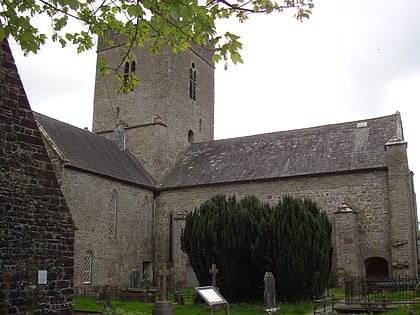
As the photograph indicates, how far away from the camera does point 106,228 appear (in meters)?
24.9

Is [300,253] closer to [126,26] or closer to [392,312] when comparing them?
[392,312]

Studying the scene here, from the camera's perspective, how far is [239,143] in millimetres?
30172

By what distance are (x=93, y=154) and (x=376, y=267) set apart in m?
15.3

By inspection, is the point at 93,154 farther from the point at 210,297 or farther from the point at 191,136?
the point at 210,297

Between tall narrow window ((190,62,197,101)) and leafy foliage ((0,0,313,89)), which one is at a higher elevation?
tall narrow window ((190,62,197,101))

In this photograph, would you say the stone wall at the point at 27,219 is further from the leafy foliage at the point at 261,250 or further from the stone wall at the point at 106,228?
the stone wall at the point at 106,228

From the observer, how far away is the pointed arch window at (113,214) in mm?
25469

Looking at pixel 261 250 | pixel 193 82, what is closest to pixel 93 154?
pixel 193 82

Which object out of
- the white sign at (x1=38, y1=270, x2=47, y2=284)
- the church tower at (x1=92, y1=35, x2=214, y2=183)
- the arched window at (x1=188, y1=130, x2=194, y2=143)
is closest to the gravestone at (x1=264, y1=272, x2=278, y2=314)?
the white sign at (x1=38, y1=270, x2=47, y2=284)

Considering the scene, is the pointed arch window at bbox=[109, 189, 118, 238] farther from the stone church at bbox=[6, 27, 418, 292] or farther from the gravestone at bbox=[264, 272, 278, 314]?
the gravestone at bbox=[264, 272, 278, 314]

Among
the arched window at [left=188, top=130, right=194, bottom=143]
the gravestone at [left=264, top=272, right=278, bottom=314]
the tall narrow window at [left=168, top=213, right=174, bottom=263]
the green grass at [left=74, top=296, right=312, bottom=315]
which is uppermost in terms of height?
the arched window at [left=188, top=130, right=194, bottom=143]

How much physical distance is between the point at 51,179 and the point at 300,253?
9.53 m

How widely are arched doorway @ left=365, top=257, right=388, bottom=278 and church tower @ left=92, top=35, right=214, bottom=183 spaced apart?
12.9m

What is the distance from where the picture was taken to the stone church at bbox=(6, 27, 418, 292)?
22.8 meters
